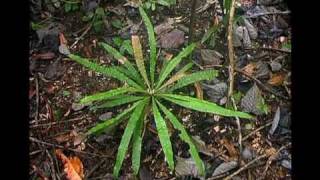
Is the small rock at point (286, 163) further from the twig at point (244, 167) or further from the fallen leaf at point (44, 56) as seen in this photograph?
the fallen leaf at point (44, 56)

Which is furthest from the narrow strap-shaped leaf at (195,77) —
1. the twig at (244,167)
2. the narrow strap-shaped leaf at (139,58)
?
the twig at (244,167)

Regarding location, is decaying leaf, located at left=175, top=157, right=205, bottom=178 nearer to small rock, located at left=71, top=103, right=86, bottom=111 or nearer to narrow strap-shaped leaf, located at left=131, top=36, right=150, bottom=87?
narrow strap-shaped leaf, located at left=131, top=36, right=150, bottom=87

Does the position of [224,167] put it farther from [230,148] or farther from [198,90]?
[198,90]

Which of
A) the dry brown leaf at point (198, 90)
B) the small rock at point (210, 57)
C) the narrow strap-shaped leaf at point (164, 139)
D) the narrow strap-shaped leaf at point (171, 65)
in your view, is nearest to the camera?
the narrow strap-shaped leaf at point (164, 139)

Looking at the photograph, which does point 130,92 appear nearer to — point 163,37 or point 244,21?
point 163,37
